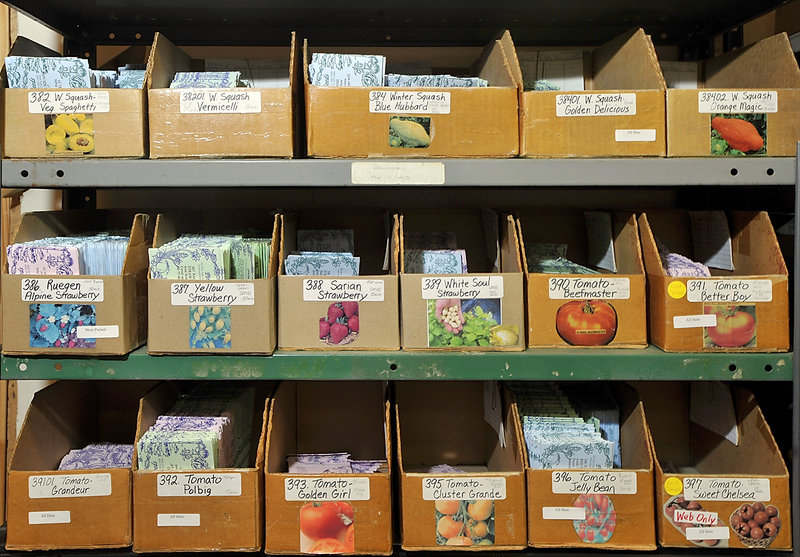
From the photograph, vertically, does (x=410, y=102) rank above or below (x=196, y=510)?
above

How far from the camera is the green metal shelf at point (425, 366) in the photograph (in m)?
1.60

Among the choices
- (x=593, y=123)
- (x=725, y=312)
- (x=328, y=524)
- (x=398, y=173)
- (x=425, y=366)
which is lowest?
(x=328, y=524)

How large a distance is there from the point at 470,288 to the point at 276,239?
47 cm

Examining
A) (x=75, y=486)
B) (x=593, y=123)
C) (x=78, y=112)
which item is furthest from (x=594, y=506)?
(x=78, y=112)

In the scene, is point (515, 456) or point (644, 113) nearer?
point (644, 113)

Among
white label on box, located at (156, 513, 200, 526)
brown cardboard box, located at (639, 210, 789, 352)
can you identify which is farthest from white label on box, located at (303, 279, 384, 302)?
brown cardboard box, located at (639, 210, 789, 352)

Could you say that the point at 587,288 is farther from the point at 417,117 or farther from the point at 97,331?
the point at 97,331

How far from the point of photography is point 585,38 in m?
2.15

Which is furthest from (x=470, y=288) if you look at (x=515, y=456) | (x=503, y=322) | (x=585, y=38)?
(x=585, y=38)

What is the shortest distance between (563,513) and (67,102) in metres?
1.48

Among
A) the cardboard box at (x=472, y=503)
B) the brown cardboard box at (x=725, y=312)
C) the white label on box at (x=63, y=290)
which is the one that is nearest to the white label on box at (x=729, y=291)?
the brown cardboard box at (x=725, y=312)

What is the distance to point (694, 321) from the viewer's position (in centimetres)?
161

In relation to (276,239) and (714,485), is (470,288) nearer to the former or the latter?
(276,239)

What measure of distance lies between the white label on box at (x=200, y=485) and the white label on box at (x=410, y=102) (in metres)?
0.91
